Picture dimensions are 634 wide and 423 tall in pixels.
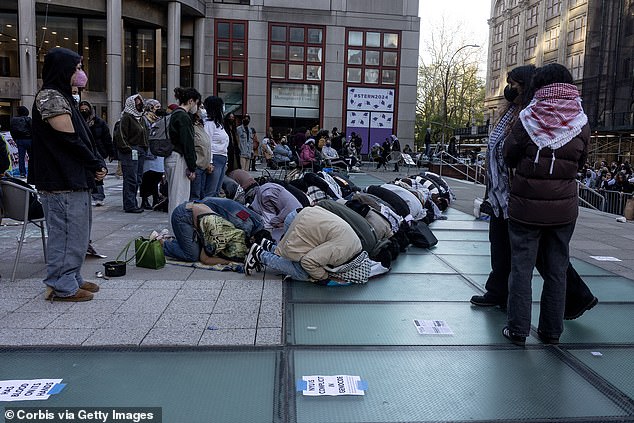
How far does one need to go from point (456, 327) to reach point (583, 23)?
59476 mm

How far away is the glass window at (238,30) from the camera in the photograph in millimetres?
29250

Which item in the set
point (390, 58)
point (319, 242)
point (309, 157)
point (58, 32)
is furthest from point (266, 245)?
point (390, 58)

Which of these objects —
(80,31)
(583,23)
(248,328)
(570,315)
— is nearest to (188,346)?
(248,328)

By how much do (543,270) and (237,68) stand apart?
27.5m

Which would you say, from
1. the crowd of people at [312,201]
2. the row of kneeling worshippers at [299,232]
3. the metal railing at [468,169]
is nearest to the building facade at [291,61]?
the metal railing at [468,169]

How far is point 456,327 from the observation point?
4445 mm

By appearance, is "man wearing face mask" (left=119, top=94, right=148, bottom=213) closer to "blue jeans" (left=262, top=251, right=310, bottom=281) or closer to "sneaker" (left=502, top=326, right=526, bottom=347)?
"blue jeans" (left=262, top=251, right=310, bottom=281)

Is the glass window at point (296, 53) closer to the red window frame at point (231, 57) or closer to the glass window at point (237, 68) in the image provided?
the red window frame at point (231, 57)

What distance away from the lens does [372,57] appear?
30000 millimetres

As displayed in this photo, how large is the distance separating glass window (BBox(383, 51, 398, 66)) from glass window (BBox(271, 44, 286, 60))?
17.7ft

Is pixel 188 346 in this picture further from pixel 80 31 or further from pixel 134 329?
pixel 80 31

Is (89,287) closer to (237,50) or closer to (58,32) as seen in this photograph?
(58,32)

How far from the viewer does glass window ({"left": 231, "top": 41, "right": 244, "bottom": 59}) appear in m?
29.4

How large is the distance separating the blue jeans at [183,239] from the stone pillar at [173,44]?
70.5ft
